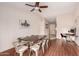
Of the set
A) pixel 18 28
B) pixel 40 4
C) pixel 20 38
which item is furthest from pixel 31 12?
pixel 20 38

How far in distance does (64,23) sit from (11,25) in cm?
83

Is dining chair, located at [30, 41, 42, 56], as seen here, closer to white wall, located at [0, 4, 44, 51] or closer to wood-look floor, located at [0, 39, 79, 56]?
wood-look floor, located at [0, 39, 79, 56]

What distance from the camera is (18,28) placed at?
5.92 ft

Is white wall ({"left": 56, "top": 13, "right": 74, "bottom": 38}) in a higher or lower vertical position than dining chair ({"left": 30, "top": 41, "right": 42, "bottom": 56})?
higher

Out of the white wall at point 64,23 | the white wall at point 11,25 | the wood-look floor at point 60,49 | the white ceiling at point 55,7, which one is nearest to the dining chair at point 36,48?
the wood-look floor at point 60,49

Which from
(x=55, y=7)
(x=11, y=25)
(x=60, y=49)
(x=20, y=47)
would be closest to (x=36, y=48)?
(x=20, y=47)

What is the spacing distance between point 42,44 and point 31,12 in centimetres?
54

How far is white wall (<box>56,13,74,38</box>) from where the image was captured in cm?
178

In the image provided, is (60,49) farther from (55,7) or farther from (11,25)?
(11,25)

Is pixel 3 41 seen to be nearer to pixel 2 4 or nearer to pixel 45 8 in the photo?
pixel 2 4

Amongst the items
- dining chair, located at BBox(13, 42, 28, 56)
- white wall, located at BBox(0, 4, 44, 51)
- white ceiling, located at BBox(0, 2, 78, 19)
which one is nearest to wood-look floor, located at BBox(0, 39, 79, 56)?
dining chair, located at BBox(13, 42, 28, 56)

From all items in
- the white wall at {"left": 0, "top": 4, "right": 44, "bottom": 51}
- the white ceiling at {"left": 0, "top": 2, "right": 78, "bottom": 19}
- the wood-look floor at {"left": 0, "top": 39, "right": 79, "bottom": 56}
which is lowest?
the wood-look floor at {"left": 0, "top": 39, "right": 79, "bottom": 56}

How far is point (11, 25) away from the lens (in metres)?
1.78

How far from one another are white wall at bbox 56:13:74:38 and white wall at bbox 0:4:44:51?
310 millimetres
